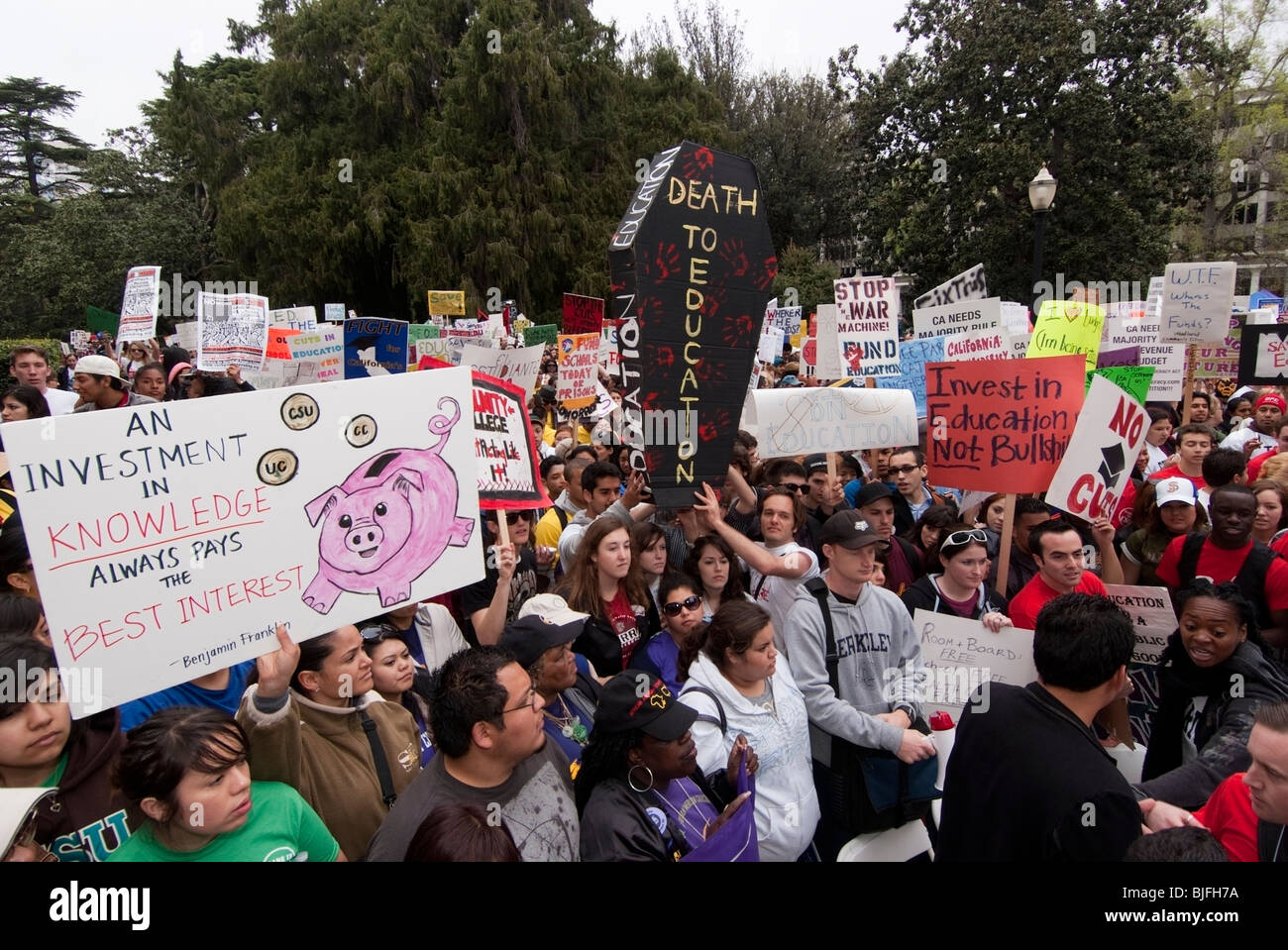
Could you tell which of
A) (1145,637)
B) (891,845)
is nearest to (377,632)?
(891,845)

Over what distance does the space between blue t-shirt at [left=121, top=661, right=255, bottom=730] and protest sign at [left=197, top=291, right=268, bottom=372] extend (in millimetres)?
7750

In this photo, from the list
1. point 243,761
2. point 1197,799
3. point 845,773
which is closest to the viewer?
point 243,761

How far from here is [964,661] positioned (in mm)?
3895

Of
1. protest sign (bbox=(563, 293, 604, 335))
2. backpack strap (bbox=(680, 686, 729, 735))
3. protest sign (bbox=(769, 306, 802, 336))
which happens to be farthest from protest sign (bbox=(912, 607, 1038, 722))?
protest sign (bbox=(769, 306, 802, 336))

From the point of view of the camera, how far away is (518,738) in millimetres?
2543

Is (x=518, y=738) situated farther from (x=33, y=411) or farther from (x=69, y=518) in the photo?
(x=33, y=411)

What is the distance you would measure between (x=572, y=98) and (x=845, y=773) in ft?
92.1

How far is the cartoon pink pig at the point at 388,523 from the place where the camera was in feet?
9.78

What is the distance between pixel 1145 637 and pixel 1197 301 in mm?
6726

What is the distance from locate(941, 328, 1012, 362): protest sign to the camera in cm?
802

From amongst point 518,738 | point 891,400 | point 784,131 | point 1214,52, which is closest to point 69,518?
point 518,738

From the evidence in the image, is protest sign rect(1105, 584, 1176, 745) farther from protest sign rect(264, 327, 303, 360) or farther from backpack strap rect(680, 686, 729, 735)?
protest sign rect(264, 327, 303, 360)

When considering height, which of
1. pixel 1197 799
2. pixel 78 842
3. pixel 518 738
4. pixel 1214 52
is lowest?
pixel 1197 799

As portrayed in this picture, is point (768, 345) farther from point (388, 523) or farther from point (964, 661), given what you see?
point (388, 523)
